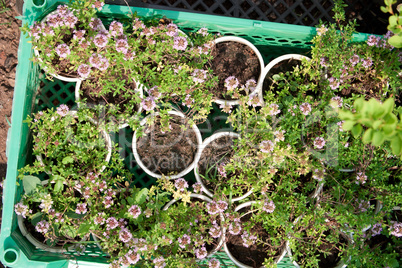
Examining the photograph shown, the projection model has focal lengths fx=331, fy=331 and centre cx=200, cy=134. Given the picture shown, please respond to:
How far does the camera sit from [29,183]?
216 cm

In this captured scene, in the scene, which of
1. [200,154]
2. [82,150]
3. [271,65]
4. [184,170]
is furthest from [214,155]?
[82,150]

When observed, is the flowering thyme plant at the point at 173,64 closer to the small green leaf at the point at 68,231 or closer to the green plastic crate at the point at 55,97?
the green plastic crate at the point at 55,97

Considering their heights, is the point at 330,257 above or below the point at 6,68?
below

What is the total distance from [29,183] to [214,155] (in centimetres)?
125

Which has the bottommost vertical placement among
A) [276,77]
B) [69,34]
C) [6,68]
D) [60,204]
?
[60,204]

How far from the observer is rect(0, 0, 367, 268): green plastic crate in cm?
209

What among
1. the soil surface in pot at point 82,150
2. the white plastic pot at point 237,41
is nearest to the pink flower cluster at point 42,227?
the soil surface in pot at point 82,150

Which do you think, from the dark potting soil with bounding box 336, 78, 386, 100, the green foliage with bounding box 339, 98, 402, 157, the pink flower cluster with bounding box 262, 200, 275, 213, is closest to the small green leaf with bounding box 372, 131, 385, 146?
the green foliage with bounding box 339, 98, 402, 157

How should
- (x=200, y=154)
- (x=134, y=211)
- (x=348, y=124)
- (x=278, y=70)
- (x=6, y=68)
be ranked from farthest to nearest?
1. (x=6, y=68)
2. (x=278, y=70)
3. (x=200, y=154)
4. (x=134, y=211)
5. (x=348, y=124)

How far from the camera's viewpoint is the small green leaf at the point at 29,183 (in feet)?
7.04

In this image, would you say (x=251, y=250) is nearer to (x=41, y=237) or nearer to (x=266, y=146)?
(x=266, y=146)

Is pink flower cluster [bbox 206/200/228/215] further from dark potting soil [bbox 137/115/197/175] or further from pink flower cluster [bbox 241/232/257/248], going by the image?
dark potting soil [bbox 137/115/197/175]

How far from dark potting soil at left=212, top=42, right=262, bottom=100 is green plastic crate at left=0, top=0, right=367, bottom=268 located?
111 mm

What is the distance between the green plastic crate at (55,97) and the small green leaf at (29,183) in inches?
2.3
